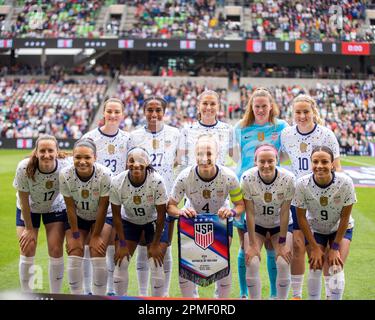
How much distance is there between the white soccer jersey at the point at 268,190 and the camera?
477cm

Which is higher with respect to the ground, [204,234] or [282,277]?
[204,234]

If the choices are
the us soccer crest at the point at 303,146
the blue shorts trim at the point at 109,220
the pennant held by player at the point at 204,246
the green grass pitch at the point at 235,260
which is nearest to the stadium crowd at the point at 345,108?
the green grass pitch at the point at 235,260

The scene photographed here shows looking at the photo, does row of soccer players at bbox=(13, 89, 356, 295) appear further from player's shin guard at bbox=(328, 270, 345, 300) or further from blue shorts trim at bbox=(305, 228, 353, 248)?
player's shin guard at bbox=(328, 270, 345, 300)

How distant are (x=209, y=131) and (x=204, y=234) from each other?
1.50m

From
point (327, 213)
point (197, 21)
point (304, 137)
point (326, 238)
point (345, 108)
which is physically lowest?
point (326, 238)

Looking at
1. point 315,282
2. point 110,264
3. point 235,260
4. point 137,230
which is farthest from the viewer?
point 235,260

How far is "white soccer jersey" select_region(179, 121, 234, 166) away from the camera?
5660mm

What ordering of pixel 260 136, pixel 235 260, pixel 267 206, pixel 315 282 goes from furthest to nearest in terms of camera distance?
pixel 235 260, pixel 260 136, pixel 267 206, pixel 315 282

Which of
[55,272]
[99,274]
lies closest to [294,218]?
[99,274]

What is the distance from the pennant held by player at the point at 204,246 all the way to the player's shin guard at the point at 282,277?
0.59 metres

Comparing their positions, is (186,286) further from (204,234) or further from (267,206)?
(267,206)

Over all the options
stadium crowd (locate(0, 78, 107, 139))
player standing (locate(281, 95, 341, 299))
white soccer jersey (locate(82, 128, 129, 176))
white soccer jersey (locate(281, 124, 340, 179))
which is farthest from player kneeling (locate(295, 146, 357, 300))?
stadium crowd (locate(0, 78, 107, 139))

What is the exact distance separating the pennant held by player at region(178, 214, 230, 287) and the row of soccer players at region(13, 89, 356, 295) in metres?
0.82

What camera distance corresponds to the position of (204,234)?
4.50 metres
